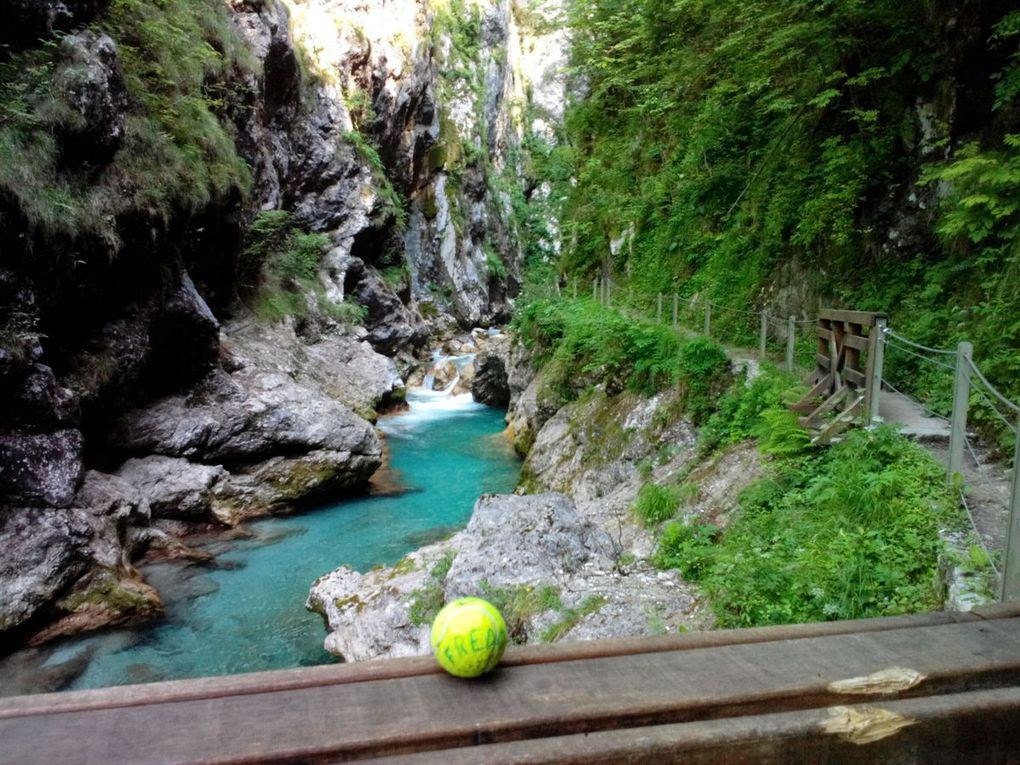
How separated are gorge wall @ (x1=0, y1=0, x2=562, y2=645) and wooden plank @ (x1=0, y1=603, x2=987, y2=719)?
7871 millimetres

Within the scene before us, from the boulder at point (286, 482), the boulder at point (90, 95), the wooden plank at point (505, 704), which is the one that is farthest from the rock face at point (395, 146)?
the wooden plank at point (505, 704)

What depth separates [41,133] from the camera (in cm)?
898

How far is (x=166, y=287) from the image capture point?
41.1ft

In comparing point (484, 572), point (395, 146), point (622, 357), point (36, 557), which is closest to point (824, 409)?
point (484, 572)

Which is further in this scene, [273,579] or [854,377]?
[273,579]

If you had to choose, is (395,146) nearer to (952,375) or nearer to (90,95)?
(90,95)

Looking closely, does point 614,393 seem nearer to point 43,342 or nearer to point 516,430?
point 516,430

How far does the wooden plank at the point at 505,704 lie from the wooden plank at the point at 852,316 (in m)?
5.53

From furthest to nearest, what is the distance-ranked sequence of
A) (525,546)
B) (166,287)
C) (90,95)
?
(166,287), (90,95), (525,546)

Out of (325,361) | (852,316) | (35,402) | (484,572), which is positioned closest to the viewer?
(484,572)

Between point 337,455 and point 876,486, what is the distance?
10.5 m

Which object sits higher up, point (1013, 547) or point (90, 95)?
point (90, 95)

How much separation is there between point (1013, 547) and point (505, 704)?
2.96m

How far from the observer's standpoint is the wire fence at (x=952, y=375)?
145 inches
